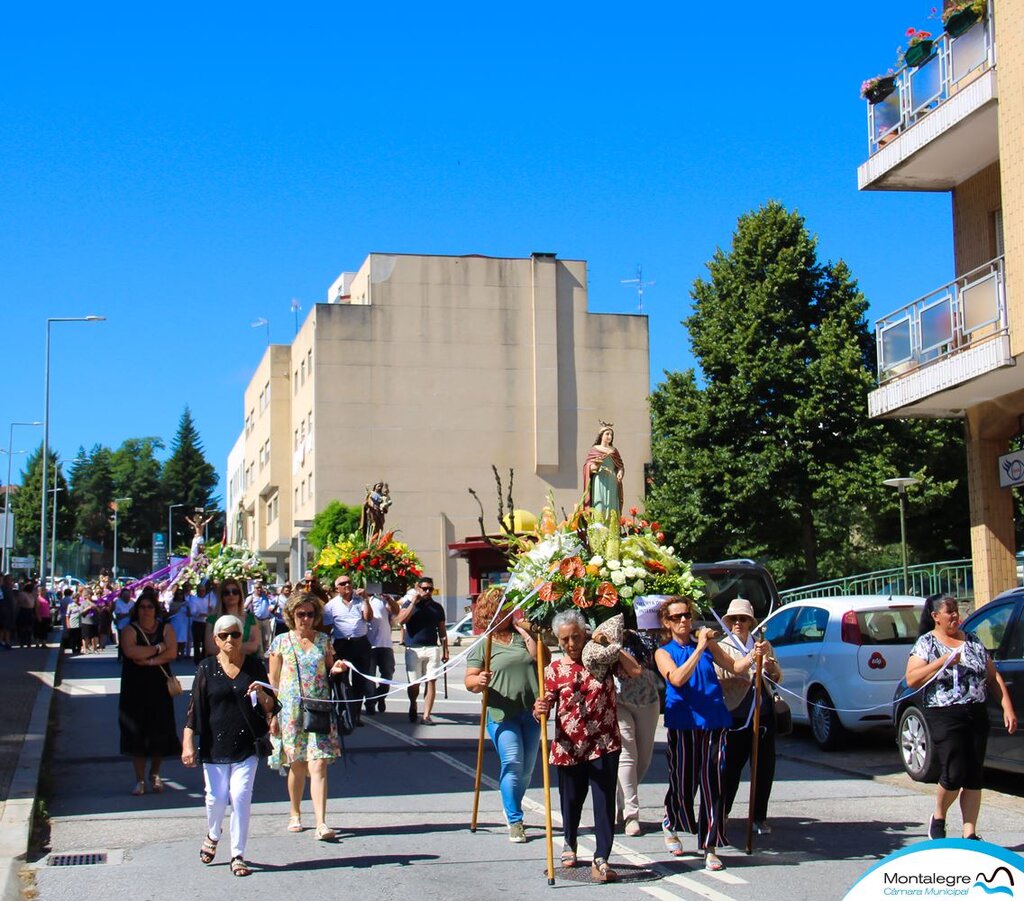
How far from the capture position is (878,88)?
19.7 m

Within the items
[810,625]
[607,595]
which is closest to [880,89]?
[810,625]

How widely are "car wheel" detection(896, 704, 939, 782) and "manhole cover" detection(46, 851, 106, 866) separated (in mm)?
6484

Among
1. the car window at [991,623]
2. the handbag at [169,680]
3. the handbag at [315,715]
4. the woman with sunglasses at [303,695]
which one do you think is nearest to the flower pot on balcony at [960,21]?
the car window at [991,623]

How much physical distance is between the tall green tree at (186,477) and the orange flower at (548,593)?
4938 inches

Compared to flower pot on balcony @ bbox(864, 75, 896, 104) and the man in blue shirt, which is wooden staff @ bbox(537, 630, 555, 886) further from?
flower pot on balcony @ bbox(864, 75, 896, 104)

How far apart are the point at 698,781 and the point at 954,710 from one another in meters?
1.67

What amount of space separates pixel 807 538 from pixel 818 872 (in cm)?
2814

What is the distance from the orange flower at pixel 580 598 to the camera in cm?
966

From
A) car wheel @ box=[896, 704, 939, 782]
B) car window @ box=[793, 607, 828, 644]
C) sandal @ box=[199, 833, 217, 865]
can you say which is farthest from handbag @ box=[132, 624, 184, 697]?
car window @ box=[793, 607, 828, 644]

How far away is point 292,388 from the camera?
65.4 m

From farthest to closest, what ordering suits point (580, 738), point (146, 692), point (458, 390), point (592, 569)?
point (458, 390), point (146, 692), point (592, 569), point (580, 738)

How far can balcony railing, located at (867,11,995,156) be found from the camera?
17513mm

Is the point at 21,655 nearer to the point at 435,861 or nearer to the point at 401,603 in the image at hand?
the point at 401,603

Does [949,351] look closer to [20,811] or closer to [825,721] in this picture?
[825,721]
